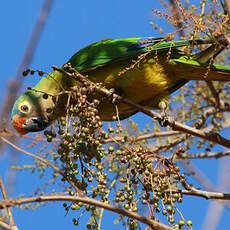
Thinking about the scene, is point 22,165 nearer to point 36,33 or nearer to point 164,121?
point 164,121

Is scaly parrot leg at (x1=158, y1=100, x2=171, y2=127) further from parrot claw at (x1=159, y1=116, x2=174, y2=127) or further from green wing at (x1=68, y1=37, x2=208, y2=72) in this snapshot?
green wing at (x1=68, y1=37, x2=208, y2=72)

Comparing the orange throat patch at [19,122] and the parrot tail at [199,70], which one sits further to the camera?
the orange throat patch at [19,122]

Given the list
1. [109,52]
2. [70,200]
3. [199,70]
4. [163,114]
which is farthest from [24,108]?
[70,200]

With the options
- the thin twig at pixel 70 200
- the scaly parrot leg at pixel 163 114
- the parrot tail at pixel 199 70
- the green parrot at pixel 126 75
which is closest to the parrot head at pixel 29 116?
the green parrot at pixel 126 75

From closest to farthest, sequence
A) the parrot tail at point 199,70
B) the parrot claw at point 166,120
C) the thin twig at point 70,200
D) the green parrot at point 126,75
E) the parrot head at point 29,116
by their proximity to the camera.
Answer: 1. the thin twig at point 70,200
2. the parrot claw at point 166,120
3. the parrot tail at point 199,70
4. the green parrot at point 126,75
5. the parrot head at point 29,116

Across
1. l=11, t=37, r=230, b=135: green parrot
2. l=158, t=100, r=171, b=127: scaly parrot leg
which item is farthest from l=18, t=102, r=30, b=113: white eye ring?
l=158, t=100, r=171, b=127: scaly parrot leg

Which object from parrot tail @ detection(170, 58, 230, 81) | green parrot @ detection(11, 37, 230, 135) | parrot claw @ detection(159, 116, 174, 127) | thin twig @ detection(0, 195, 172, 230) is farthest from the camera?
green parrot @ detection(11, 37, 230, 135)

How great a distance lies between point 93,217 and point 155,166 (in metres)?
0.44

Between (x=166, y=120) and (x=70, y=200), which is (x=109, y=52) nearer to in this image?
(x=166, y=120)

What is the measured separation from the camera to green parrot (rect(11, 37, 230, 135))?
11.2ft

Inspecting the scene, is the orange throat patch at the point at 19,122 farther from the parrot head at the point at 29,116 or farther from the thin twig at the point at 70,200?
the thin twig at the point at 70,200

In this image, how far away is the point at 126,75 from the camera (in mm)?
3459

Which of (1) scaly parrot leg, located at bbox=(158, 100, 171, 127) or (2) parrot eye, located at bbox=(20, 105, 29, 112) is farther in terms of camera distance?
(2) parrot eye, located at bbox=(20, 105, 29, 112)

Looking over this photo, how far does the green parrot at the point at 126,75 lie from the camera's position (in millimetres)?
3426
